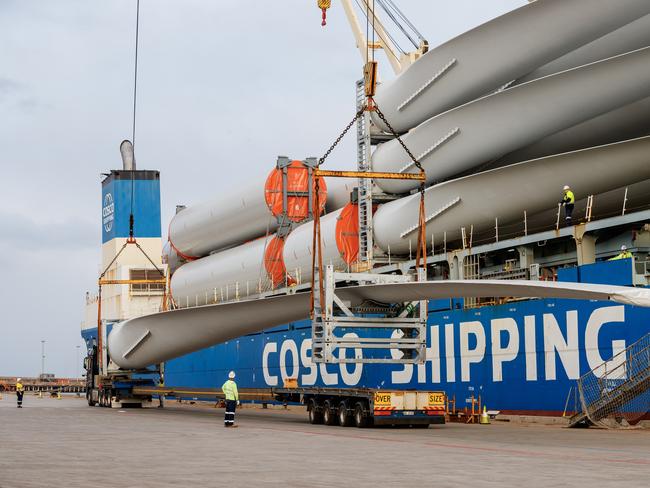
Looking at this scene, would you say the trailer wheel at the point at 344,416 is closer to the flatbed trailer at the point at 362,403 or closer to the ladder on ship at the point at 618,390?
the flatbed trailer at the point at 362,403

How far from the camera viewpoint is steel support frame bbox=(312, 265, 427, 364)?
27.6 m

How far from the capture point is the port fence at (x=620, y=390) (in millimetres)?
27094

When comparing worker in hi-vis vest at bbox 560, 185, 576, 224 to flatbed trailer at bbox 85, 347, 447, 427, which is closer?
flatbed trailer at bbox 85, 347, 447, 427

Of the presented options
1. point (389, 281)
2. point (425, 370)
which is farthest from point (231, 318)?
point (389, 281)

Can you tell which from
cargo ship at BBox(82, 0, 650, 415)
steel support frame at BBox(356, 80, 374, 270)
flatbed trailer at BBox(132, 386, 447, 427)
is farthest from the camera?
steel support frame at BBox(356, 80, 374, 270)

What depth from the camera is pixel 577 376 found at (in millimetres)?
29328

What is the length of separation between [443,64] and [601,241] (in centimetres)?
854

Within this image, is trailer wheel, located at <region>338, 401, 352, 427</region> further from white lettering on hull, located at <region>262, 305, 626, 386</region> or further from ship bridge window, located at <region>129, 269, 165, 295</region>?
ship bridge window, located at <region>129, 269, 165, 295</region>

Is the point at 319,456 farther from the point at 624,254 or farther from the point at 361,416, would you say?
the point at 624,254

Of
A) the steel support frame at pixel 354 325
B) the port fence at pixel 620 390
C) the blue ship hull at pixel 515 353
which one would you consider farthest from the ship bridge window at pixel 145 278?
the port fence at pixel 620 390

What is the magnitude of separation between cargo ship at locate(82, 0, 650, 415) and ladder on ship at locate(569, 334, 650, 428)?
1.16ft

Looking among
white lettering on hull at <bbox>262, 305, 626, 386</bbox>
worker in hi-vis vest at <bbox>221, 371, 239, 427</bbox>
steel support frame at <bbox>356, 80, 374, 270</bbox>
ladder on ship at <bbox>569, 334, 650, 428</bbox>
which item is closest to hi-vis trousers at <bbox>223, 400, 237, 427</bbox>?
worker in hi-vis vest at <bbox>221, 371, 239, 427</bbox>

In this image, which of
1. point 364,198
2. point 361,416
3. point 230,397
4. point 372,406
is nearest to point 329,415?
point 361,416

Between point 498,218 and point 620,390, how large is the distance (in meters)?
9.06
